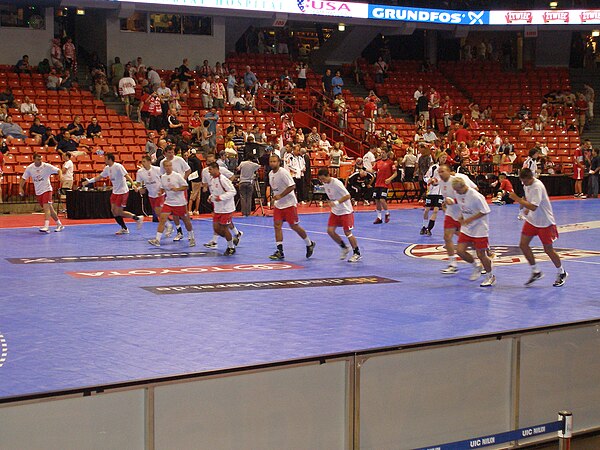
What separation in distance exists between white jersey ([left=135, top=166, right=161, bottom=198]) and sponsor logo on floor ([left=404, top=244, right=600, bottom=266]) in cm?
580

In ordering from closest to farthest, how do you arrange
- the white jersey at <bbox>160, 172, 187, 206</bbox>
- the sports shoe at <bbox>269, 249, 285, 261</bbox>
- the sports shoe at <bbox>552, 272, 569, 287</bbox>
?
the sports shoe at <bbox>552, 272, 569, 287</bbox>, the sports shoe at <bbox>269, 249, 285, 261</bbox>, the white jersey at <bbox>160, 172, 187, 206</bbox>

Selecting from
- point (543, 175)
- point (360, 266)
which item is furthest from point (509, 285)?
point (543, 175)

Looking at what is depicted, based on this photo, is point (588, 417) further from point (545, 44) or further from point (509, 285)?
point (545, 44)

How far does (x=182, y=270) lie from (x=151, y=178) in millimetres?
5244

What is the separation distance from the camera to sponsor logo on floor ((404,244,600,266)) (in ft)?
57.4

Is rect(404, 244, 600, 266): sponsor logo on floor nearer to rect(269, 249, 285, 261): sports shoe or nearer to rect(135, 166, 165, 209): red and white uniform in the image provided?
rect(269, 249, 285, 261): sports shoe

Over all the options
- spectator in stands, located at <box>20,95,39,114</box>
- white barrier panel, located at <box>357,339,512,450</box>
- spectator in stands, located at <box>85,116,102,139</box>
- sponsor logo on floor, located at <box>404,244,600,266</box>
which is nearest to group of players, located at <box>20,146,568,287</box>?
sponsor logo on floor, located at <box>404,244,600,266</box>

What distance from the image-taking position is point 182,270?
1608 cm

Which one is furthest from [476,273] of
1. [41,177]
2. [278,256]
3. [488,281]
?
[41,177]

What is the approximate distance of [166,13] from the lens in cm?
3459

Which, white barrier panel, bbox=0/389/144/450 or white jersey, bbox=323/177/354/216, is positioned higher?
white jersey, bbox=323/177/354/216

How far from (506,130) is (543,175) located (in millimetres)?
5367

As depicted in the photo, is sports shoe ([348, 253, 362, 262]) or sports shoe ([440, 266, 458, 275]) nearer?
sports shoe ([440, 266, 458, 275])

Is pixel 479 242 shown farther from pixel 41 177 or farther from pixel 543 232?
pixel 41 177
